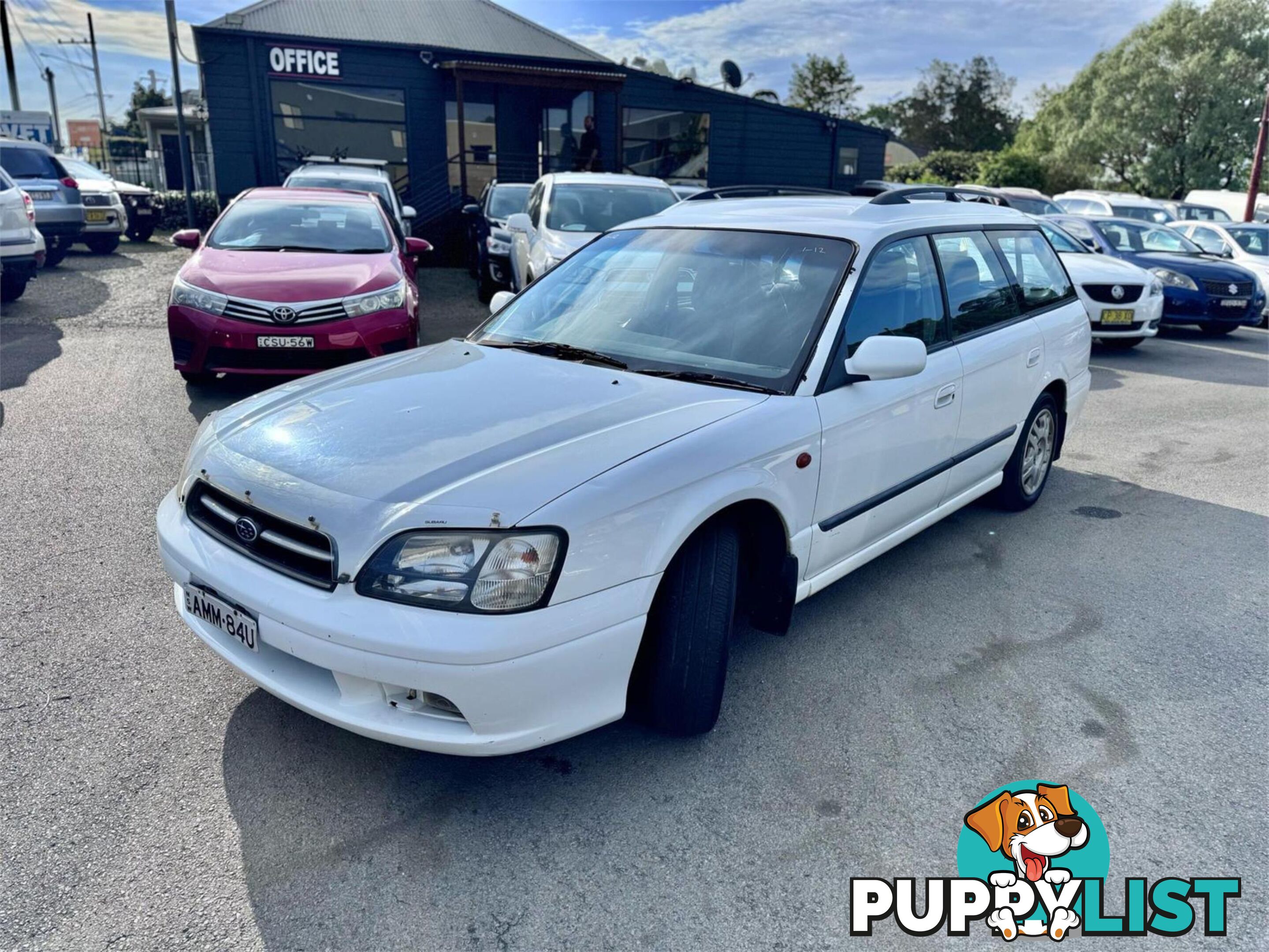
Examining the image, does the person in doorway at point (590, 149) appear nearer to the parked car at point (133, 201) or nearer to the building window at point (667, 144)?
the building window at point (667, 144)

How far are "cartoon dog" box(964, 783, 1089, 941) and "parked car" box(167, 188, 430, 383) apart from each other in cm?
523

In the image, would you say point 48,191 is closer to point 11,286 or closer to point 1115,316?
point 11,286

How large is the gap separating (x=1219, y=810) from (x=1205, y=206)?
70.8ft

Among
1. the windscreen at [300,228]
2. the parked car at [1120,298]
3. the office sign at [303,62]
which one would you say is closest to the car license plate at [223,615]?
the windscreen at [300,228]

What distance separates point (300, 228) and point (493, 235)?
4.39m

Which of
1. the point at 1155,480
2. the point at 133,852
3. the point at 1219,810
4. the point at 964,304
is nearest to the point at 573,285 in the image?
the point at 964,304

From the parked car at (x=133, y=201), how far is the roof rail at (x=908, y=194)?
1627 centimetres

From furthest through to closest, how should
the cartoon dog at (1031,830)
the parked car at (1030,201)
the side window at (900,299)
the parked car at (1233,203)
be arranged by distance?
the parked car at (1233,203) → the parked car at (1030,201) → the side window at (900,299) → the cartoon dog at (1031,830)

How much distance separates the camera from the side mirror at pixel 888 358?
327 cm

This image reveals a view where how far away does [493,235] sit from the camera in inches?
473

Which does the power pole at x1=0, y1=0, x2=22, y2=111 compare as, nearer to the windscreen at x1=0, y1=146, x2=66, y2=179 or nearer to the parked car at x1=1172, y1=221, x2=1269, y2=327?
the windscreen at x1=0, y1=146, x2=66, y2=179

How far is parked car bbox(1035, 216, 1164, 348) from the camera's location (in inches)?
408

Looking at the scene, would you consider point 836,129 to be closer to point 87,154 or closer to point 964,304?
point 964,304

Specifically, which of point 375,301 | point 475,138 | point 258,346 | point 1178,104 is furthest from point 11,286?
point 1178,104
